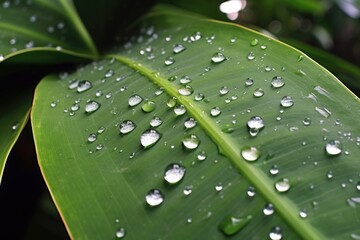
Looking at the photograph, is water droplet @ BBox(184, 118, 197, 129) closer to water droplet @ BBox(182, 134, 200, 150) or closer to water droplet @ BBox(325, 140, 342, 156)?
water droplet @ BBox(182, 134, 200, 150)

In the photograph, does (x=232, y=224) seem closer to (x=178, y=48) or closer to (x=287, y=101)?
(x=287, y=101)

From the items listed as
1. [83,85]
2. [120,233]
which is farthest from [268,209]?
[83,85]

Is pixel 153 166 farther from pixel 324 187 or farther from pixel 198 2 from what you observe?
pixel 198 2

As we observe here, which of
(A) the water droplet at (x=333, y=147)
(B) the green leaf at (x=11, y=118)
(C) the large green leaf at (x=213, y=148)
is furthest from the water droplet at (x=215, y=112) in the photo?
(B) the green leaf at (x=11, y=118)

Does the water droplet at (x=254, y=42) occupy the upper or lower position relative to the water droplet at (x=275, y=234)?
upper

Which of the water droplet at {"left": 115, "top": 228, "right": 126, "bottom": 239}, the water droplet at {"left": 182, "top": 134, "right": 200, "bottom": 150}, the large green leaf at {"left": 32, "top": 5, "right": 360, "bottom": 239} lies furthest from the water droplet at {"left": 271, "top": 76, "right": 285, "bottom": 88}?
the water droplet at {"left": 115, "top": 228, "right": 126, "bottom": 239}

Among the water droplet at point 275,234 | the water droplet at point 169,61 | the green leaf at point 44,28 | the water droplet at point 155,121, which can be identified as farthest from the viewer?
the green leaf at point 44,28

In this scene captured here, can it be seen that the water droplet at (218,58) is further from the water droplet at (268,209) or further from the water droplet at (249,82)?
the water droplet at (268,209)
